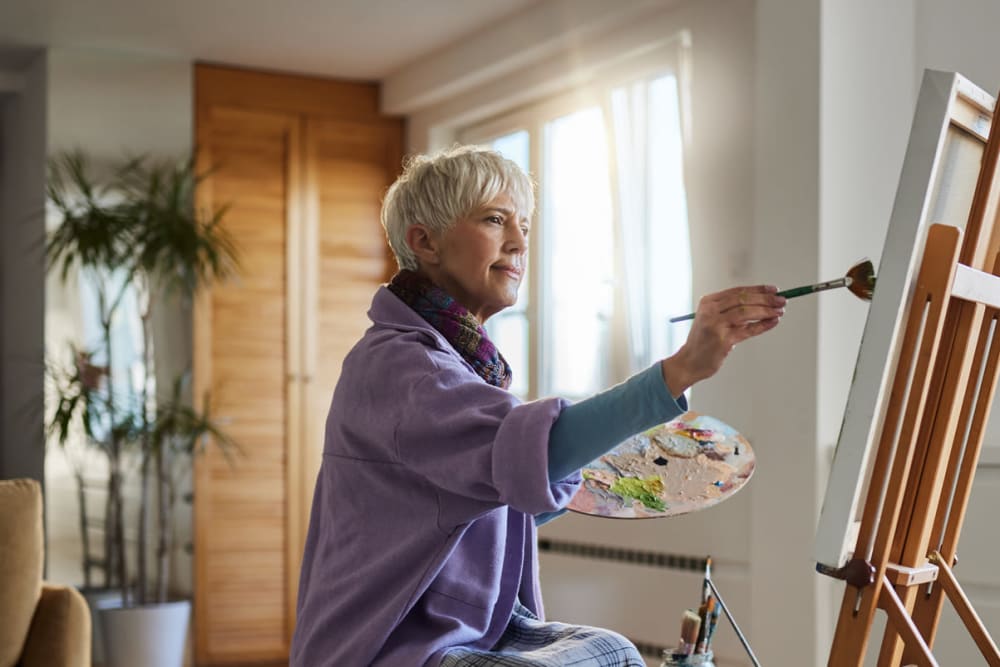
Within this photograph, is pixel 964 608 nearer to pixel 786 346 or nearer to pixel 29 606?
pixel 786 346

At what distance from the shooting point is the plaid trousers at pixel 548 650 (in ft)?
4.96

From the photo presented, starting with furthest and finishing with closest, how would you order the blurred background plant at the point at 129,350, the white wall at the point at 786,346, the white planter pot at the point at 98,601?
1. the white planter pot at the point at 98,601
2. the blurred background plant at the point at 129,350
3. the white wall at the point at 786,346

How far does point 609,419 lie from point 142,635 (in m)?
3.76

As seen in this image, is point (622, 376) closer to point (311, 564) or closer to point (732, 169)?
point (732, 169)

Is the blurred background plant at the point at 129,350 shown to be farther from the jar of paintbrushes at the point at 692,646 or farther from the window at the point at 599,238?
the jar of paintbrushes at the point at 692,646

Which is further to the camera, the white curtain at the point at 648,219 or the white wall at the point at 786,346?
the white curtain at the point at 648,219

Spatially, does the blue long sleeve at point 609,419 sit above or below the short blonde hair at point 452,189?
below

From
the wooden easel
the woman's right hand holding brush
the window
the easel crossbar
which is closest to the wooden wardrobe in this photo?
the window

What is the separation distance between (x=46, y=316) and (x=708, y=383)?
2934 millimetres

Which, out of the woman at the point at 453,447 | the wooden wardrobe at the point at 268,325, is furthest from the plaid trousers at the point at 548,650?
the wooden wardrobe at the point at 268,325

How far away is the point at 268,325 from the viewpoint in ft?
18.0

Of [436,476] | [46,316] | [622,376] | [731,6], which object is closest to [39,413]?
[46,316]

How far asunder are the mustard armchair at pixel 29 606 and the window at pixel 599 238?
2.17 meters

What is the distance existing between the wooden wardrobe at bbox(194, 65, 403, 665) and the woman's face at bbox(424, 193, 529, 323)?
3652 millimetres
